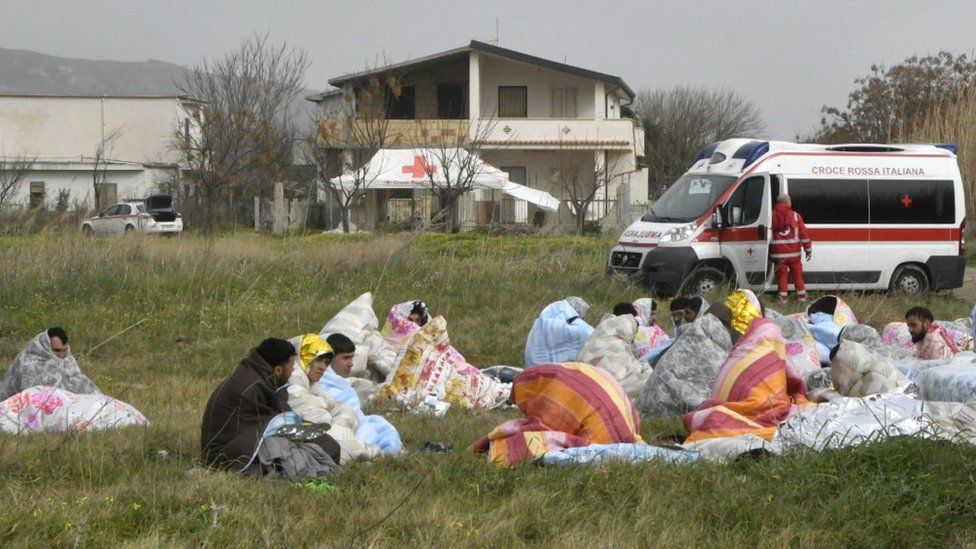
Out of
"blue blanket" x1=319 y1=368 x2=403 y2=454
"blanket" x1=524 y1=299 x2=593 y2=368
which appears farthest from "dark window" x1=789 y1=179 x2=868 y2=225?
"blue blanket" x1=319 y1=368 x2=403 y2=454

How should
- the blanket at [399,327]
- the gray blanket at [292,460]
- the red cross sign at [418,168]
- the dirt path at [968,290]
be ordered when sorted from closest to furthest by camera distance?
the gray blanket at [292,460] → the blanket at [399,327] → the dirt path at [968,290] → the red cross sign at [418,168]

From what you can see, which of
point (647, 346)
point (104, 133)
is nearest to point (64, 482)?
point (647, 346)

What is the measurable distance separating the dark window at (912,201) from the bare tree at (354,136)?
21872 millimetres

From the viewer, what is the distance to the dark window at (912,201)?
17781 millimetres

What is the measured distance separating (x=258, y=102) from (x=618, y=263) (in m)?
30.1

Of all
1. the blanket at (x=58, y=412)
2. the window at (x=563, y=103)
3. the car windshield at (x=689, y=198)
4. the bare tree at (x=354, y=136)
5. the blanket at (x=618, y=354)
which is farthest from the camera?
the window at (x=563, y=103)

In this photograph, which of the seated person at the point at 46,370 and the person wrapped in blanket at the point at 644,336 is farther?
the person wrapped in blanket at the point at 644,336

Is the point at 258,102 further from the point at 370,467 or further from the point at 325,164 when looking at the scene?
the point at 370,467

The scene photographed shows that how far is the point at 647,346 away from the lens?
11828mm

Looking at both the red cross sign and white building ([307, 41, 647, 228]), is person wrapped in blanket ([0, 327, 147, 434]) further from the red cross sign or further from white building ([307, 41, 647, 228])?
white building ([307, 41, 647, 228])

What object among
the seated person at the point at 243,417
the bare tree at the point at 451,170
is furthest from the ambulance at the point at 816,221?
the bare tree at the point at 451,170

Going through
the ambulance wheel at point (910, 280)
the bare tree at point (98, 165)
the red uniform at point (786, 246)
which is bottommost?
the ambulance wheel at point (910, 280)

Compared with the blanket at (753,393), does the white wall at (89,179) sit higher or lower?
higher

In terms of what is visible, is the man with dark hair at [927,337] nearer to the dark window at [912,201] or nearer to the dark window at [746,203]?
the dark window at [746,203]
